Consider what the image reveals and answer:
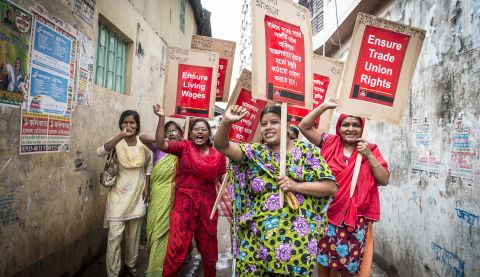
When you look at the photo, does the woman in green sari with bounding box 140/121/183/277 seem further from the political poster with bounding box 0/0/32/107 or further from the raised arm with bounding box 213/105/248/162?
the raised arm with bounding box 213/105/248/162

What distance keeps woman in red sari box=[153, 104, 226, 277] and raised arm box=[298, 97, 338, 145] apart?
1064mm

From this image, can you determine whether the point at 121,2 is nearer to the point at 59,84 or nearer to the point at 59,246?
the point at 59,84

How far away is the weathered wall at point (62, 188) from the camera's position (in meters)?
2.77

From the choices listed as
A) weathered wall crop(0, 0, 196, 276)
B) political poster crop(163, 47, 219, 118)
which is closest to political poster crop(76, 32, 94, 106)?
weathered wall crop(0, 0, 196, 276)

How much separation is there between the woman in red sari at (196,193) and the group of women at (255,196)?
10mm

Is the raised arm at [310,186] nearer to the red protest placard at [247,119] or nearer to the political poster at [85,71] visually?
the red protest placard at [247,119]

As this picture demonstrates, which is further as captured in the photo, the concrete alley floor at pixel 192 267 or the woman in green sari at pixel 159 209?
the concrete alley floor at pixel 192 267

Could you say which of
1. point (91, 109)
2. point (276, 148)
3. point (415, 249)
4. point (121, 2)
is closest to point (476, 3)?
point (276, 148)

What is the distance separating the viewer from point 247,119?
4016mm

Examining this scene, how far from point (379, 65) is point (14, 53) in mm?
3043

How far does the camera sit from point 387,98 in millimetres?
2977

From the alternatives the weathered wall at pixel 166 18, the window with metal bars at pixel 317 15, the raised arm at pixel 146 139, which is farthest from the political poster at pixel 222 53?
the window with metal bars at pixel 317 15

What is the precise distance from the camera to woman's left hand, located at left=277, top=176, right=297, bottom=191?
2061 millimetres

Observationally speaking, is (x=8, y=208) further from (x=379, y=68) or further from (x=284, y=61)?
(x=379, y=68)
